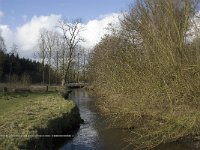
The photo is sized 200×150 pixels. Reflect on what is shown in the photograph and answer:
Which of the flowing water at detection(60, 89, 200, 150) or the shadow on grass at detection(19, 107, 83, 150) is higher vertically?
the shadow on grass at detection(19, 107, 83, 150)

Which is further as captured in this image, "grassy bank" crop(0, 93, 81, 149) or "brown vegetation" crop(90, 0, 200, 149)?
"brown vegetation" crop(90, 0, 200, 149)

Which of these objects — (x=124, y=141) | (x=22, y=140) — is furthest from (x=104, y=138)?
(x=22, y=140)

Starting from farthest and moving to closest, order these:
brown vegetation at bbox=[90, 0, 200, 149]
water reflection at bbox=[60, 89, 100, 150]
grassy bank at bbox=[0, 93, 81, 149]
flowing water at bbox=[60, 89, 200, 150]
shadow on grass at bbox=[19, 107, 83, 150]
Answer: water reflection at bbox=[60, 89, 100, 150] < flowing water at bbox=[60, 89, 200, 150] < brown vegetation at bbox=[90, 0, 200, 149] < shadow on grass at bbox=[19, 107, 83, 150] < grassy bank at bbox=[0, 93, 81, 149]

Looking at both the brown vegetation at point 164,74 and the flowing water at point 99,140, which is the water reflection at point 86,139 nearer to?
the flowing water at point 99,140

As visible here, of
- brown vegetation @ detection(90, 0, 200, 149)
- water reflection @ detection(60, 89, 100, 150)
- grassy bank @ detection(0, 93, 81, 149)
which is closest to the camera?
grassy bank @ detection(0, 93, 81, 149)

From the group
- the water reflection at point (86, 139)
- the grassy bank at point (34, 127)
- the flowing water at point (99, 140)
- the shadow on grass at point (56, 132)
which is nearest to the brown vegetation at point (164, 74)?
the flowing water at point (99, 140)

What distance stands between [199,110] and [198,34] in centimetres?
264

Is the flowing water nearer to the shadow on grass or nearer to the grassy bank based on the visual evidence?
the shadow on grass

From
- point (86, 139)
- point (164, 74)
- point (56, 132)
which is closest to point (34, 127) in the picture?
point (56, 132)

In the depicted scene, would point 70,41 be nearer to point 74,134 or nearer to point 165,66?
point 74,134

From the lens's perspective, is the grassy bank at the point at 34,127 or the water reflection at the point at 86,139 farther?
the water reflection at the point at 86,139

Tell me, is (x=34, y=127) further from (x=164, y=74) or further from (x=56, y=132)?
(x=164, y=74)

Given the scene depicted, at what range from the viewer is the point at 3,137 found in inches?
513

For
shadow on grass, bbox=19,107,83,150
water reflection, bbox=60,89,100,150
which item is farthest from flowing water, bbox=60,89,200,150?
shadow on grass, bbox=19,107,83,150
